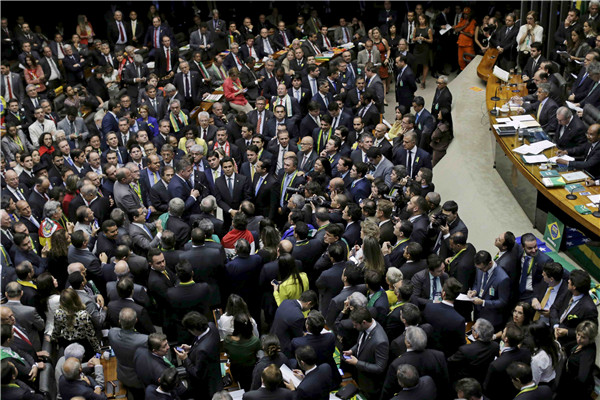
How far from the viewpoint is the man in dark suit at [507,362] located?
216 inches

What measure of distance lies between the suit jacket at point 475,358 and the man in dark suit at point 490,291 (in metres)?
0.82

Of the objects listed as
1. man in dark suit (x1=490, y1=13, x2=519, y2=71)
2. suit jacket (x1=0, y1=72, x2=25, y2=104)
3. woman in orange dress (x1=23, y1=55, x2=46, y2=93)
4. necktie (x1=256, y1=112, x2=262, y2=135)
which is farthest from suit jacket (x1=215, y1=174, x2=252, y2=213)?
man in dark suit (x1=490, y1=13, x2=519, y2=71)

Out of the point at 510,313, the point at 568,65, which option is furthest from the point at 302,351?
the point at 568,65

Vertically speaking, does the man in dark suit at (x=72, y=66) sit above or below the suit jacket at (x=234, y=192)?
above

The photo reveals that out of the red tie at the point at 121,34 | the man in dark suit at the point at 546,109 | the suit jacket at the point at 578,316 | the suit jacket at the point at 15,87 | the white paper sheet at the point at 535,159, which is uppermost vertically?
the red tie at the point at 121,34

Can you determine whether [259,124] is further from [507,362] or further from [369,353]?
[507,362]

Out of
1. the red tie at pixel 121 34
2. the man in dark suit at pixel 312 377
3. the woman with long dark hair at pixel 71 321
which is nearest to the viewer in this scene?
the man in dark suit at pixel 312 377

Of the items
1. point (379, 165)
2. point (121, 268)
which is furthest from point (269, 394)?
point (379, 165)

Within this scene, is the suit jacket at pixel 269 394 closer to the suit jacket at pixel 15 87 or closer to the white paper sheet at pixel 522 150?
the white paper sheet at pixel 522 150

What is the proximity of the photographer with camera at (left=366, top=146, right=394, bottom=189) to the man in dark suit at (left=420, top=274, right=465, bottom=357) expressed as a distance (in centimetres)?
300

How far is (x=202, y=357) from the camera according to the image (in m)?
5.78

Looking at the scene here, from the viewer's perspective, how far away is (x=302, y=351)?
5.30m

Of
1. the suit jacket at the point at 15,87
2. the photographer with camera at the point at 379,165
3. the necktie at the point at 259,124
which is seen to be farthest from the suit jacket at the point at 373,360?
the suit jacket at the point at 15,87

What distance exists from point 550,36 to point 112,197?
368 inches
